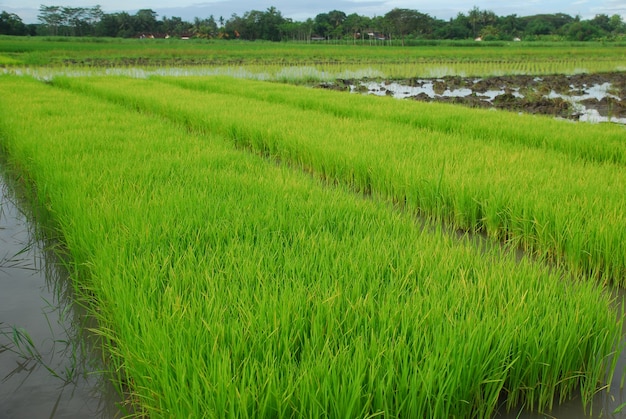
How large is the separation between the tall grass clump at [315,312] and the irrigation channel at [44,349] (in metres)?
0.11

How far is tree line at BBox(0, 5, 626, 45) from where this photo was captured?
5703cm

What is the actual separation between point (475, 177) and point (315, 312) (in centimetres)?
215

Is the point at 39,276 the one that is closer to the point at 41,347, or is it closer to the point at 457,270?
the point at 41,347

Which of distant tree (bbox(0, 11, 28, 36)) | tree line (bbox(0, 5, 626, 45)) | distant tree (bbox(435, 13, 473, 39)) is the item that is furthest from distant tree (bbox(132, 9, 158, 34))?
distant tree (bbox(435, 13, 473, 39))

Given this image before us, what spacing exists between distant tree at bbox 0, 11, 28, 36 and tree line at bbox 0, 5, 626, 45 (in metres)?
7.25

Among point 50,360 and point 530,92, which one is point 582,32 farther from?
point 50,360

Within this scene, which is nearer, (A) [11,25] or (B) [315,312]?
(B) [315,312]

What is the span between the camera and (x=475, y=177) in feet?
11.5

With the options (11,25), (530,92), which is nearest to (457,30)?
(11,25)

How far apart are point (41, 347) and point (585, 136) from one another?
4.84 m

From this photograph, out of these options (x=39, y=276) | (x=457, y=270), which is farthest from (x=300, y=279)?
(x=39, y=276)

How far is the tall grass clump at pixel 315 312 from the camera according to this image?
4.44ft

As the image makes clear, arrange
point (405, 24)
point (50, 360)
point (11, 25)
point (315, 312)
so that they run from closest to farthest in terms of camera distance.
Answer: point (315, 312) → point (50, 360) → point (11, 25) → point (405, 24)

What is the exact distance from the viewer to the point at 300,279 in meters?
1.89
